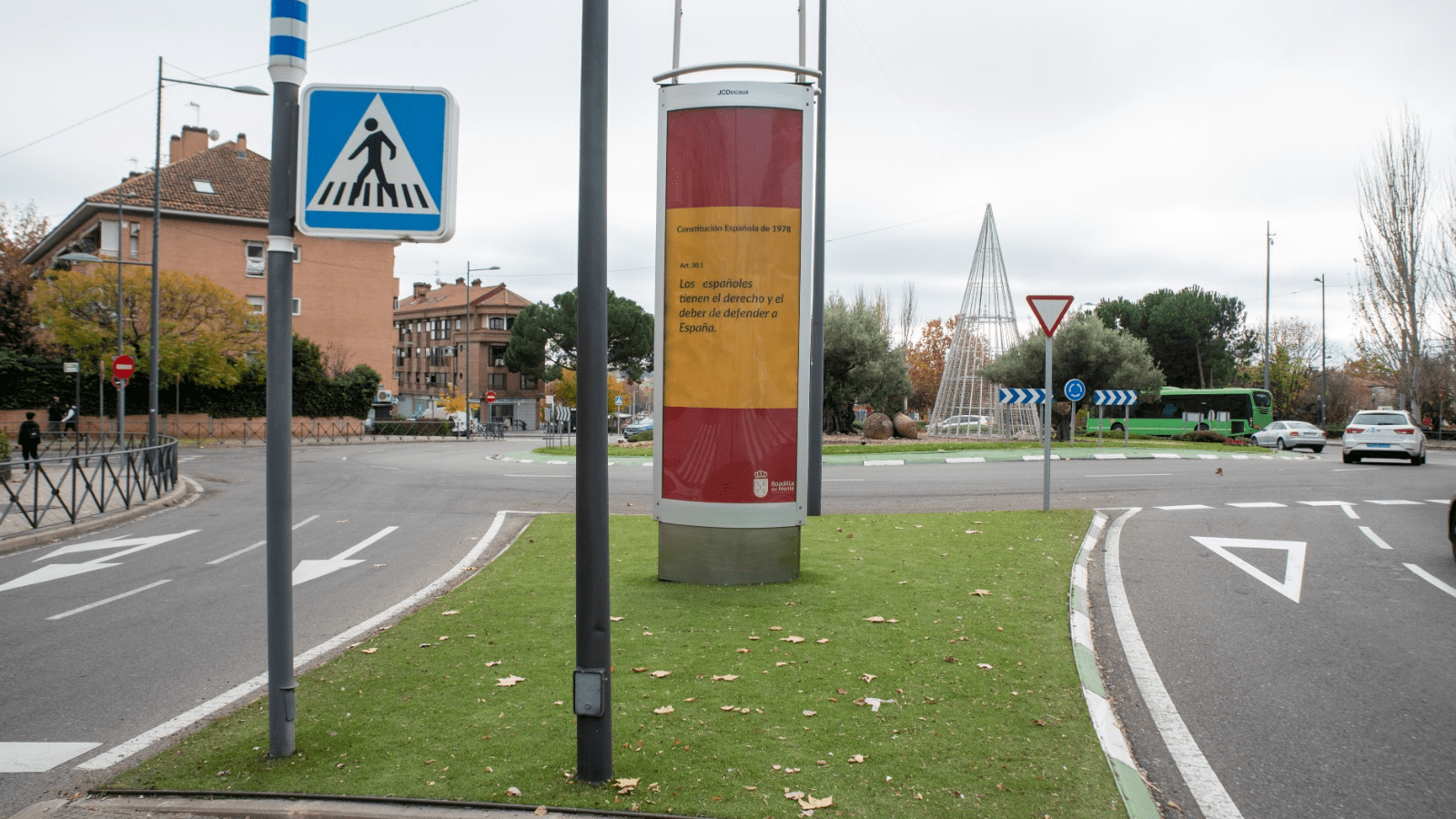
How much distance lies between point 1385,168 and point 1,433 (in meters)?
56.5

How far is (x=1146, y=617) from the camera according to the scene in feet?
24.5

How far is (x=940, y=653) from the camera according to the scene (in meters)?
5.95

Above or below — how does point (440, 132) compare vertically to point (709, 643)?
above

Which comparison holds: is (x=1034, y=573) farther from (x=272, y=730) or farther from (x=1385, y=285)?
(x=1385, y=285)

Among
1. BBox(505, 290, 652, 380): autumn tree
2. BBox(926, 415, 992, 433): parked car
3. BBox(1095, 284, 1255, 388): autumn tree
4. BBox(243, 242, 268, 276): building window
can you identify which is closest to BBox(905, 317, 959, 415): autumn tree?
BBox(1095, 284, 1255, 388): autumn tree

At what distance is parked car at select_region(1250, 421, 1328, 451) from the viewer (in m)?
39.6

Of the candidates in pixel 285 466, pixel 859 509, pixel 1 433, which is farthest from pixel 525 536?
pixel 1 433

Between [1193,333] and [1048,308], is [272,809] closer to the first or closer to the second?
[1048,308]

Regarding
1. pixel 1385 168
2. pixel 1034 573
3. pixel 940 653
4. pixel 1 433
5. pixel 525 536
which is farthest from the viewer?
pixel 1385 168

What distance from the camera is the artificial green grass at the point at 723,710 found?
12.9ft

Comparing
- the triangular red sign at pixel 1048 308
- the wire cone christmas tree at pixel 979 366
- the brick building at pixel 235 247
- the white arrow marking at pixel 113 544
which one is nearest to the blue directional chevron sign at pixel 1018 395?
the wire cone christmas tree at pixel 979 366

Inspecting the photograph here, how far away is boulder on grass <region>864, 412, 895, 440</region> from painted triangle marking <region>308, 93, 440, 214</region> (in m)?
33.0

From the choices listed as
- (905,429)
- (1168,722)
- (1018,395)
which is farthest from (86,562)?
(905,429)

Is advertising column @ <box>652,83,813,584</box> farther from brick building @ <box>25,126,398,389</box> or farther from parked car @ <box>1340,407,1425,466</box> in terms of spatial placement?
brick building @ <box>25,126,398,389</box>
